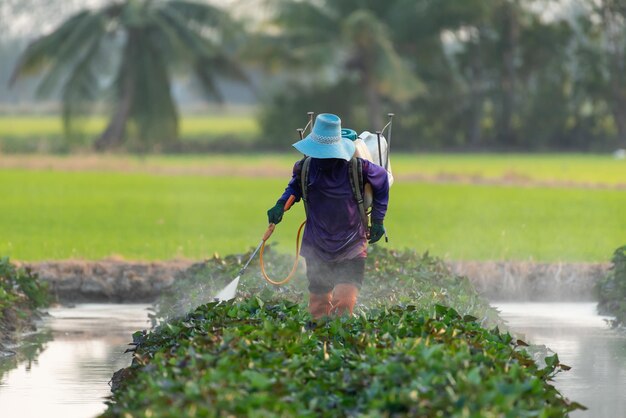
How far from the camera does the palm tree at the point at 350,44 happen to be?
53.8 metres

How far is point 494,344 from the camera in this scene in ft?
30.0

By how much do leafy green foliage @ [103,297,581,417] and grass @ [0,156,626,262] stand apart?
365 inches

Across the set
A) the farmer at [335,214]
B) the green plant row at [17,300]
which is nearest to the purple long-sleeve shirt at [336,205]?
the farmer at [335,214]

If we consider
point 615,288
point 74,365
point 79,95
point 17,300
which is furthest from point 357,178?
point 79,95

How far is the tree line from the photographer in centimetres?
5341

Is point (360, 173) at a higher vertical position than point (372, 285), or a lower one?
higher

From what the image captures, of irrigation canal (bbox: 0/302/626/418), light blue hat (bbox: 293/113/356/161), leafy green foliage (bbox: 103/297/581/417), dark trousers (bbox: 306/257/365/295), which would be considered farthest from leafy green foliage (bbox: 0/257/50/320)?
leafy green foliage (bbox: 103/297/581/417)

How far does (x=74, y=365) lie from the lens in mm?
12609

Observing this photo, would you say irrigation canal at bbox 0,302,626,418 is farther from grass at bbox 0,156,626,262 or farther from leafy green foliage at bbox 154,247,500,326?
grass at bbox 0,156,626,262

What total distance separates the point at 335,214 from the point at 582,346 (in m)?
3.92

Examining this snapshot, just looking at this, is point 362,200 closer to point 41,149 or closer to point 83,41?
point 41,149

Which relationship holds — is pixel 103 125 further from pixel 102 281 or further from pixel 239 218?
pixel 102 281

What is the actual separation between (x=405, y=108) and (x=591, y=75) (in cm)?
662

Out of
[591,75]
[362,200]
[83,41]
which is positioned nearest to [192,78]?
[83,41]
